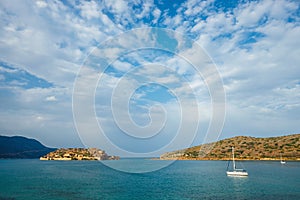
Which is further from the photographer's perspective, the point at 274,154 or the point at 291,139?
the point at 291,139

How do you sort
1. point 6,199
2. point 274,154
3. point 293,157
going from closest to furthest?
point 6,199 < point 293,157 < point 274,154

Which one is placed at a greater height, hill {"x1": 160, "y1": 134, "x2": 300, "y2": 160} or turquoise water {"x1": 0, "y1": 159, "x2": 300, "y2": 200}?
hill {"x1": 160, "y1": 134, "x2": 300, "y2": 160}

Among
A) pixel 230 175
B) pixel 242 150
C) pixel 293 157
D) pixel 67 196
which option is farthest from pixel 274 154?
pixel 67 196

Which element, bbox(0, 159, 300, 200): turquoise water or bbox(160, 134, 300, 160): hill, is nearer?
bbox(0, 159, 300, 200): turquoise water

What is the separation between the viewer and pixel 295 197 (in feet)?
114

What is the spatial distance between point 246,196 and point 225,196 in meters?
3.16

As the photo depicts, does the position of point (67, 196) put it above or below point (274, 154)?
below

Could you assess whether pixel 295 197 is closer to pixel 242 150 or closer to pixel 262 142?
pixel 242 150

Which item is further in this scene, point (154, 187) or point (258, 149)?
point (258, 149)

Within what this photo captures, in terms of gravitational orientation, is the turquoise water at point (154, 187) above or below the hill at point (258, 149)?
below

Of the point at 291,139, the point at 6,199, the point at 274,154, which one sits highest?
the point at 291,139

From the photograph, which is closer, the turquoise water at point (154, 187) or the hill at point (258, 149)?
the turquoise water at point (154, 187)

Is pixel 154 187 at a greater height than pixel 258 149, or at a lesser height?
lesser

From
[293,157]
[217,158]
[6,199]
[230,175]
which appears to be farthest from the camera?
[217,158]
